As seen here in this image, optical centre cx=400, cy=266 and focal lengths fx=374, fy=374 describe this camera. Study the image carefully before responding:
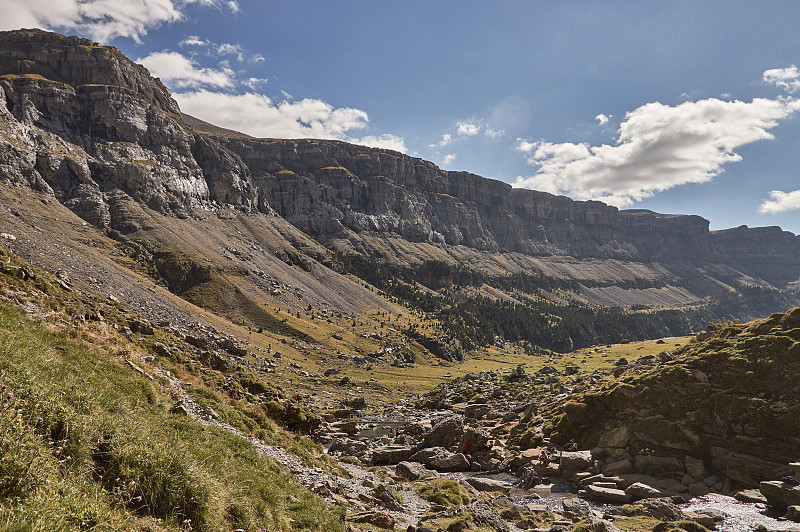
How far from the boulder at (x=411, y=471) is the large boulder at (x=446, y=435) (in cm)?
871

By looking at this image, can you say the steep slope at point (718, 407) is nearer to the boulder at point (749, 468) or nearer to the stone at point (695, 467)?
the boulder at point (749, 468)

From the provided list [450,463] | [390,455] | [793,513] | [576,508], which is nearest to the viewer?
[793,513]

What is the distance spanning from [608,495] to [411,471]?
16630mm

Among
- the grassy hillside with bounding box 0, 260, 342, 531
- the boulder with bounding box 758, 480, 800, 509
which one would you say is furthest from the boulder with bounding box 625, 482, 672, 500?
the grassy hillside with bounding box 0, 260, 342, 531

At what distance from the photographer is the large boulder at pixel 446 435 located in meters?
46.7

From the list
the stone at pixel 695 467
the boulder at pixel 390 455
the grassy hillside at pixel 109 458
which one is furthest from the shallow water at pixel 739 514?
the grassy hillside at pixel 109 458

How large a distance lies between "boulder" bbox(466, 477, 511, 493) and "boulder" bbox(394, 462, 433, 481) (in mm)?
4427

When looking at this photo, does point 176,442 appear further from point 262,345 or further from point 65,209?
point 65,209

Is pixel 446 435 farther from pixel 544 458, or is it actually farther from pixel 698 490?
pixel 698 490

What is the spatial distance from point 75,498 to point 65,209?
211 metres

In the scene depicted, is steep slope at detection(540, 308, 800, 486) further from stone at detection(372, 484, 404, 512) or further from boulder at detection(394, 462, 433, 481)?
stone at detection(372, 484, 404, 512)

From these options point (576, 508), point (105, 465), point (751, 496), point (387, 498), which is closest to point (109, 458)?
point (105, 465)

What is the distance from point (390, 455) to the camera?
4300cm

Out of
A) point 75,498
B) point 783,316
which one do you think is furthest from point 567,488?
point 75,498
